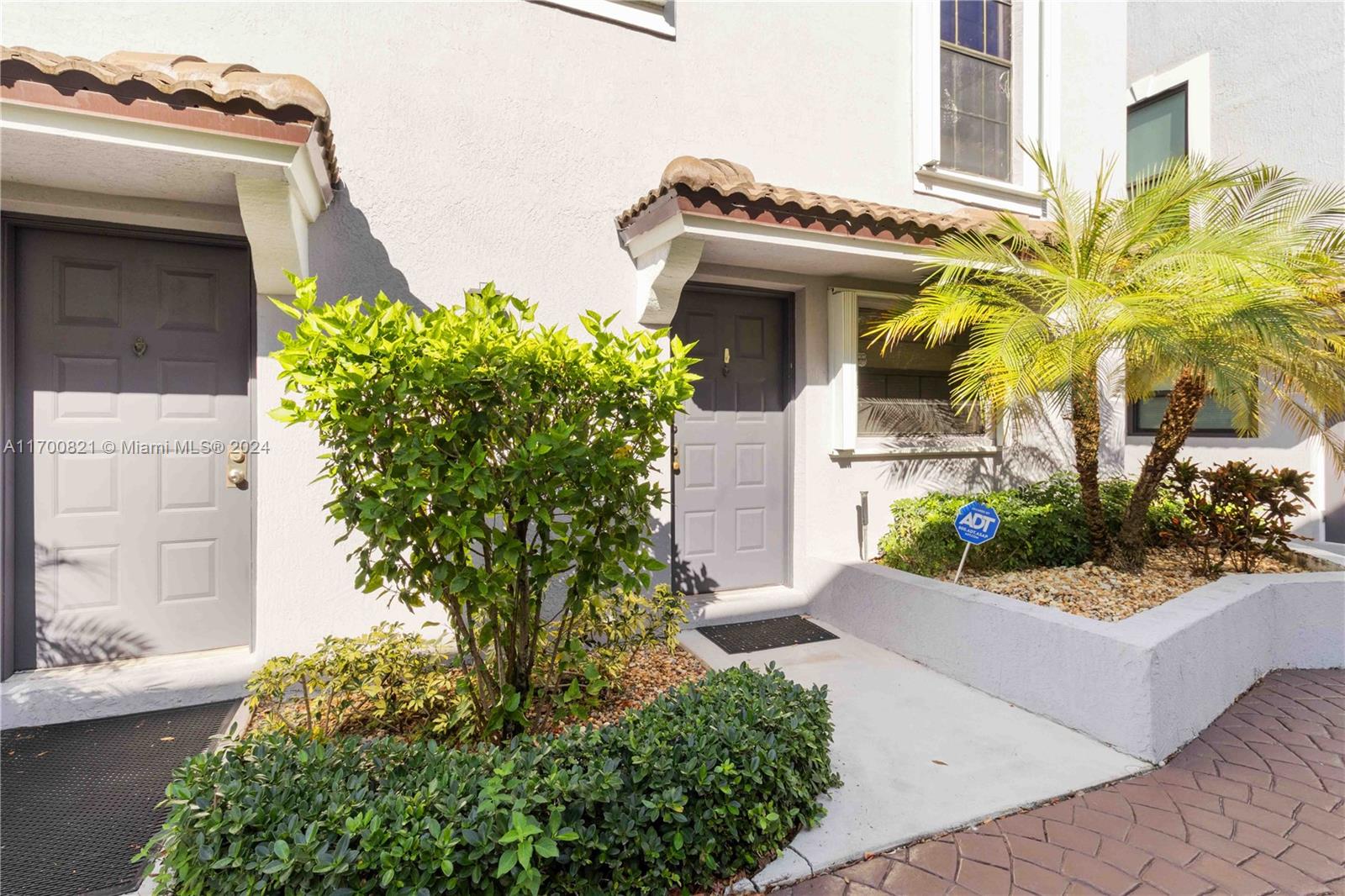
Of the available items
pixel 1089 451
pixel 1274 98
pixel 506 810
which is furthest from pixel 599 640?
pixel 1274 98

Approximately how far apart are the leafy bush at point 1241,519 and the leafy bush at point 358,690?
5.84 metres

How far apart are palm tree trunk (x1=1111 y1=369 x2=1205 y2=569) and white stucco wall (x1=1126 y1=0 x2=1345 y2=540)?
4.65m

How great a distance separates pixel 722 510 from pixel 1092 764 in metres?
3.16

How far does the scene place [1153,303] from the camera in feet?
14.5

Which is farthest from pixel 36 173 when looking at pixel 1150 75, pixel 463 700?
pixel 1150 75

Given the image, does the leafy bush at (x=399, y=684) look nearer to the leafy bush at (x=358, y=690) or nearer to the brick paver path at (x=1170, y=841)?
the leafy bush at (x=358, y=690)

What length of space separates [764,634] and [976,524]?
5.95 ft

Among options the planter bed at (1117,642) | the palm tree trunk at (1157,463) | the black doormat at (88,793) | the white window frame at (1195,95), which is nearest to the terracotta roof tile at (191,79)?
the black doormat at (88,793)

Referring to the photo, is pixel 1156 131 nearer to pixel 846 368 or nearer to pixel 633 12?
pixel 846 368

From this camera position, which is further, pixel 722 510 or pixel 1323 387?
pixel 722 510

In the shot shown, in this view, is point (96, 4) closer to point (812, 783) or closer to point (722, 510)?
point (722, 510)

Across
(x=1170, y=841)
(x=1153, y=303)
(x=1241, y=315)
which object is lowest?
(x=1170, y=841)

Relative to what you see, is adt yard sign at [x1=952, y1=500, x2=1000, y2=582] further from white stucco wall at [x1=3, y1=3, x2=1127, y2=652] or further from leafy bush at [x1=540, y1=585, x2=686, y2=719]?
leafy bush at [x1=540, y1=585, x2=686, y2=719]

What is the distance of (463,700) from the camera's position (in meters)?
3.11
